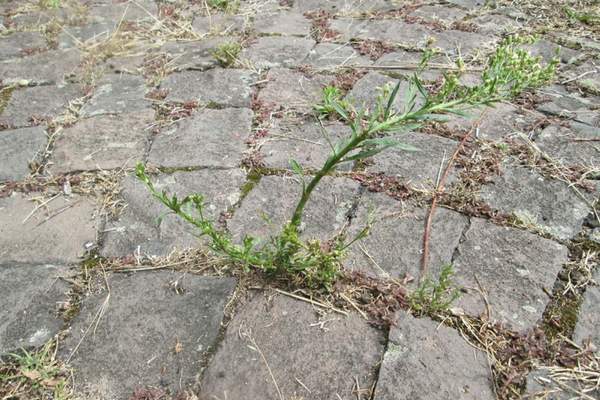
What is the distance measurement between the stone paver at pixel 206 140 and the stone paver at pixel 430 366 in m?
1.12

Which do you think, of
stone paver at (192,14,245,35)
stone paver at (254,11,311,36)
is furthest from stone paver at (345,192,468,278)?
stone paver at (192,14,245,35)

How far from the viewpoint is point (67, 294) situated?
179cm

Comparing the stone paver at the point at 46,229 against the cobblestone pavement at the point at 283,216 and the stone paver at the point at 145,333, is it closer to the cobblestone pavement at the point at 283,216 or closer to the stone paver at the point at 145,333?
the cobblestone pavement at the point at 283,216

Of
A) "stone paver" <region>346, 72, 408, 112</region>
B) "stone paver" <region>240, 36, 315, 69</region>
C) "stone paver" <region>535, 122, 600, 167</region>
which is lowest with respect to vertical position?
"stone paver" <region>240, 36, 315, 69</region>

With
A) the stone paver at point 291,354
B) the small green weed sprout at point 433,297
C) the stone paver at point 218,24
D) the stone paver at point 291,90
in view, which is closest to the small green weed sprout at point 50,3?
the stone paver at point 218,24

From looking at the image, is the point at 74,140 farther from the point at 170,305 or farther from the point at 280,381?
the point at 280,381

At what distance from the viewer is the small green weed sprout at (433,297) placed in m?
1.63

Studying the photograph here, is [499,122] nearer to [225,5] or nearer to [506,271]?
[506,271]

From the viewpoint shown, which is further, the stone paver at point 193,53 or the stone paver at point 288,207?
the stone paver at point 193,53

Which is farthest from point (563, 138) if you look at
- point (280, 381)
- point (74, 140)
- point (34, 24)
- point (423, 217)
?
point (34, 24)

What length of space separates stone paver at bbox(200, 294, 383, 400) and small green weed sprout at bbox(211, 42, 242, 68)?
180 cm

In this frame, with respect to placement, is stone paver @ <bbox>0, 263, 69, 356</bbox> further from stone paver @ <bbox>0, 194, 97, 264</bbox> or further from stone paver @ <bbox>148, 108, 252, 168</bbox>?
stone paver @ <bbox>148, 108, 252, 168</bbox>

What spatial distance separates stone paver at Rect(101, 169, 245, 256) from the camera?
1.96m

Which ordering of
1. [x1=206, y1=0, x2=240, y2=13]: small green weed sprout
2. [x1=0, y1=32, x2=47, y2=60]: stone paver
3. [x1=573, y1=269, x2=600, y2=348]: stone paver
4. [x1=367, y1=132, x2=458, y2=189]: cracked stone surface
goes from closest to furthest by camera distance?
[x1=573, y1=269, x2=600, y2=348]: stone paver
[x1=367, y1=132, x2=458, y2=189]: cracked stone surface
[x1=0, y1=32, x2=47, y2=60]: stone paver
[x1=206, y1=0, x2=240, y2=13]: small green weed sprout
